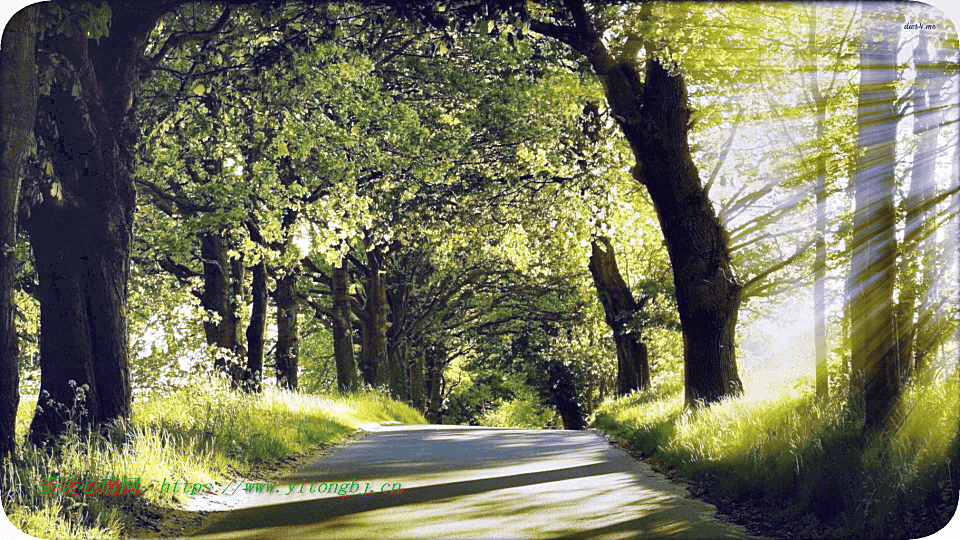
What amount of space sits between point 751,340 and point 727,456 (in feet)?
48.3

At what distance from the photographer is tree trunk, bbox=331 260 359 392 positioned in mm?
24656

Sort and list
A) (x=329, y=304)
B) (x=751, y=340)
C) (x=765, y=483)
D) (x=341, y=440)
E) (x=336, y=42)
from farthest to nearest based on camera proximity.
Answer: (x=329, y=304), (x=751, y=340), (x=341, y=440), (x=336, y=42), (x=765, y=483)

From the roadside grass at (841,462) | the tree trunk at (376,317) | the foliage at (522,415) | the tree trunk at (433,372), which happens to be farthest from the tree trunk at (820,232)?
the foliage at (522,415)

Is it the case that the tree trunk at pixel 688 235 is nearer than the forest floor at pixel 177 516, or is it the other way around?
the forest floor at pixel 177 516

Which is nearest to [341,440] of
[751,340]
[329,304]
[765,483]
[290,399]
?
[290,399]

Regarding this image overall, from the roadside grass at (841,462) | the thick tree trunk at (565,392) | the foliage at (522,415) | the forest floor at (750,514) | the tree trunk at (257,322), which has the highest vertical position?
the tree trunk at (257,322)

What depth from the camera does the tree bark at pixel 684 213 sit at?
40.2 ft

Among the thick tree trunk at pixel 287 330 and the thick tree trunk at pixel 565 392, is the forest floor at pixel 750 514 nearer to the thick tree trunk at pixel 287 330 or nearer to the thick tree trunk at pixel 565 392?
the thick tree trunk at pixel 287 330

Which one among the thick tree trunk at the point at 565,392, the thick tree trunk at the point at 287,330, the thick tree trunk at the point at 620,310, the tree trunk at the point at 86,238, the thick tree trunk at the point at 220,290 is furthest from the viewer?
the thick tree trunk at the point at 565,392

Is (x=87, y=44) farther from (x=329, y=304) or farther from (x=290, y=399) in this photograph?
(x=329, y=304)

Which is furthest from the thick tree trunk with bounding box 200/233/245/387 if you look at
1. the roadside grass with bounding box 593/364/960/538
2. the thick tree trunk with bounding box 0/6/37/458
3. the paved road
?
the roadside grass with bounding box 593/364/960/538

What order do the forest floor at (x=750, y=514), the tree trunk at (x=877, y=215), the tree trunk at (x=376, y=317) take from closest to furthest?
the forest floor at (x=750, y=514), the tree trunk at (x=877, y=215), the tree trunk at (x=376, y=317)

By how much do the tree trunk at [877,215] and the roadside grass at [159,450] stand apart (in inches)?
221

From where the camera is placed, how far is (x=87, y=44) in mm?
9898
